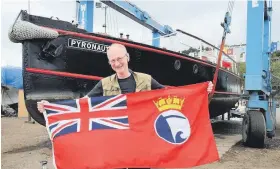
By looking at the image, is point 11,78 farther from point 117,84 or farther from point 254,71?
point 117,84

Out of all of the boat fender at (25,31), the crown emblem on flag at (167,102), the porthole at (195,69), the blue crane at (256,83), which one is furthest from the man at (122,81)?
the porthole at (195,69)

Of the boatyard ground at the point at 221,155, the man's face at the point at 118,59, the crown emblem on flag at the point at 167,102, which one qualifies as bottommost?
the boatyard ground at the point at 221,155

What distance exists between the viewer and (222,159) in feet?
19.4

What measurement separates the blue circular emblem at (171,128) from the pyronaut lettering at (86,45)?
3340mm

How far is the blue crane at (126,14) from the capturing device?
12.5 meters

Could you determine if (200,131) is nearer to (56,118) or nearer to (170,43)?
(56,118)

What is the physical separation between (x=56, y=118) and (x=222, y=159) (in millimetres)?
3724

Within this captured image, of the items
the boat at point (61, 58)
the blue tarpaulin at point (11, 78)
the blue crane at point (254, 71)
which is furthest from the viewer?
the blue tarpaulin at point (11, 78)

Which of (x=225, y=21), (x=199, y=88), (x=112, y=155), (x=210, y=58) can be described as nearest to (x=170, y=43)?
(x=210, y=58)

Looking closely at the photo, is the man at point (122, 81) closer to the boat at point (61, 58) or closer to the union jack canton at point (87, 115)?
the union jack canton at point (87, 115)

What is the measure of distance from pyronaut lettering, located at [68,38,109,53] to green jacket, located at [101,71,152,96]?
3105mm

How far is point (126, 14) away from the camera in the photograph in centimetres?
1620

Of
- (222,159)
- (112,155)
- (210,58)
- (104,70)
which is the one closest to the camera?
(112,155)

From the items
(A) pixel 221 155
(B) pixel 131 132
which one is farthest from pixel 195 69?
(B) pixel 131 132
